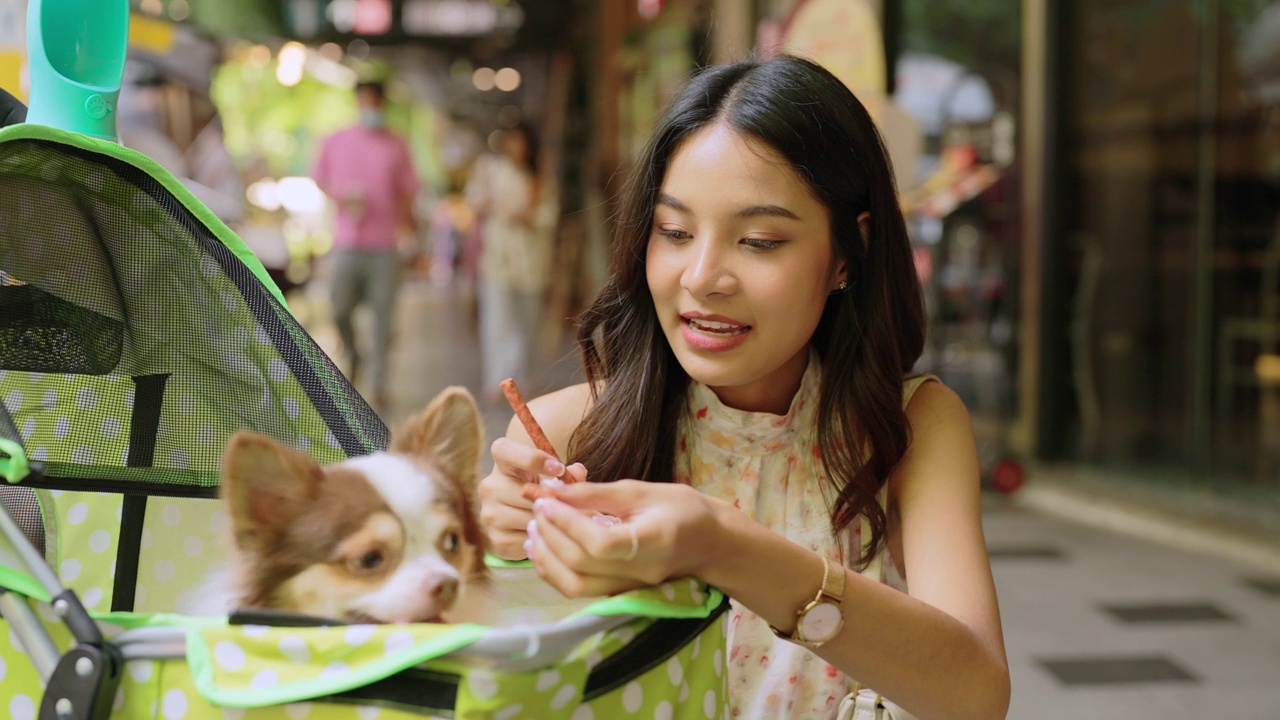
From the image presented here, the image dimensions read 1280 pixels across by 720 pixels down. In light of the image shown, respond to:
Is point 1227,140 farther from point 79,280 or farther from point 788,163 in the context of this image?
point 79,280

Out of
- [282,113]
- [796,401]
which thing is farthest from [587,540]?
[282,113]

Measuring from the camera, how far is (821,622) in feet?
3.25

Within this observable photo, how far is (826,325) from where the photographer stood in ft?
4.87

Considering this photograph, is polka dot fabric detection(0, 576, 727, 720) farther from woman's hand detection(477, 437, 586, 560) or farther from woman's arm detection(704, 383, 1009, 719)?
woman's hand detection(477, 437, 586, 560)

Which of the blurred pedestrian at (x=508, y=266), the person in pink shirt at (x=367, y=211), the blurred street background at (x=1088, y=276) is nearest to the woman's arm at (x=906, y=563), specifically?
the blurred street background at (x=1088, y=276)

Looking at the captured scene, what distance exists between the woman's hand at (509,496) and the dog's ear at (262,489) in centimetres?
22

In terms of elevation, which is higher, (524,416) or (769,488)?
(524,416)

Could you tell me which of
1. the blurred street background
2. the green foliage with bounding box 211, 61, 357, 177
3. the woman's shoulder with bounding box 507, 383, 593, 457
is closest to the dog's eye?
the woman's shoulder with bounding box 507, 383, 593, 457

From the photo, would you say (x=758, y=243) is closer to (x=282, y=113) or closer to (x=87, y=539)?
(x=87, y=539)

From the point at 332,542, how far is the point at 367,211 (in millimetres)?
6191

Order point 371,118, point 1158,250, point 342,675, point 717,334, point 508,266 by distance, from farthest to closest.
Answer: point 508,266 → point 371,118 → point 1158,250 → point 717,334 → point 342,675

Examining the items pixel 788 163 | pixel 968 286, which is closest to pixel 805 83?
pixel 788 163

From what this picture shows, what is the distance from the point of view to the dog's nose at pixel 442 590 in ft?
2.62

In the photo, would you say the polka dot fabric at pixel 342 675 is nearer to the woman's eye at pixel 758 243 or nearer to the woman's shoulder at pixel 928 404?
the woman's eye at pixel 758 243
